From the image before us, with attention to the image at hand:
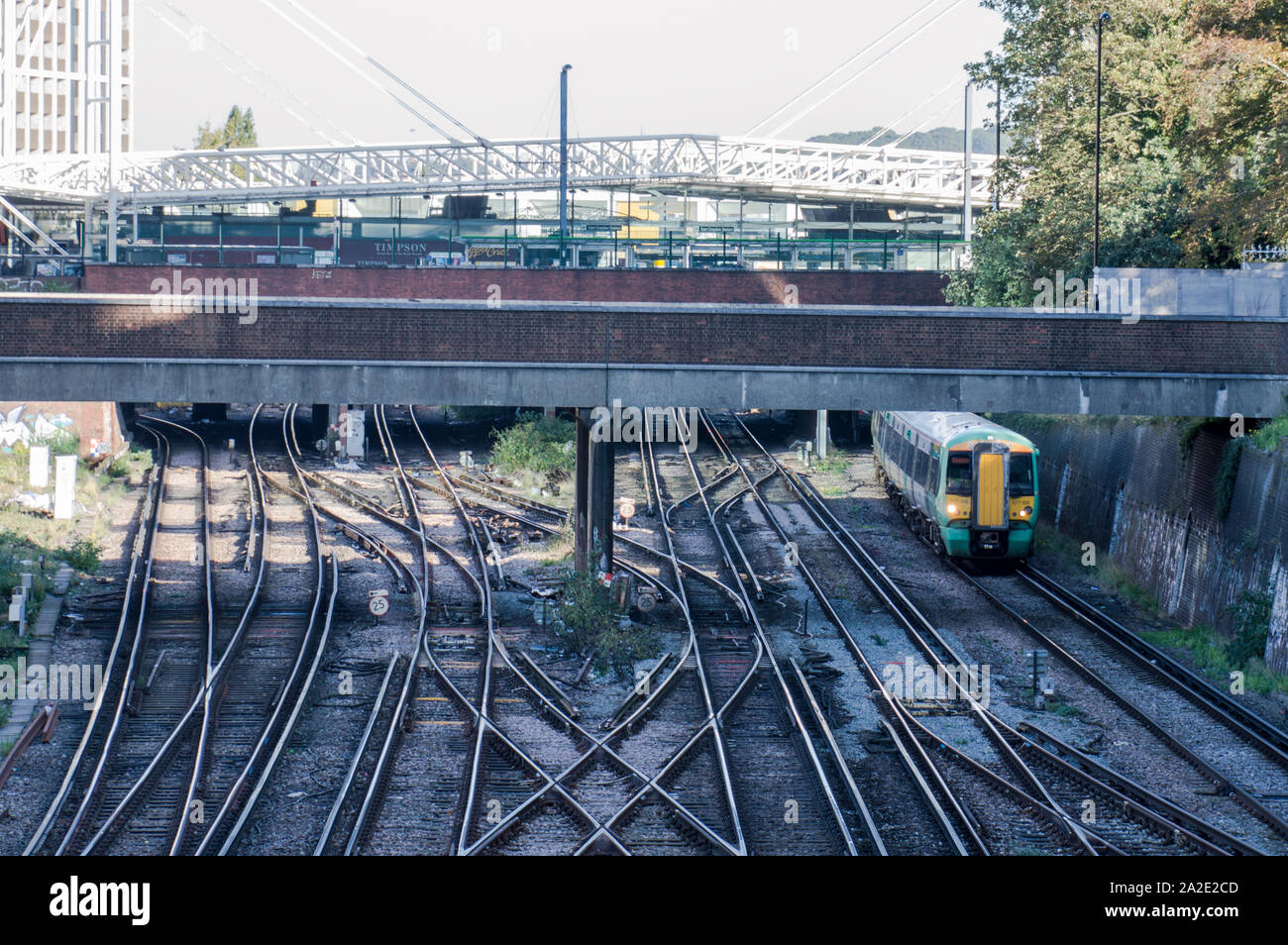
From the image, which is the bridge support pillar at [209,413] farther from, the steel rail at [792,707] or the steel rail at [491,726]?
the steel rail at [491,726]

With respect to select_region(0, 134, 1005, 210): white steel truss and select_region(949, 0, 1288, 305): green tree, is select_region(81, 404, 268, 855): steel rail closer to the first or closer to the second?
select_region(949, 0, 1288, 305): green tree

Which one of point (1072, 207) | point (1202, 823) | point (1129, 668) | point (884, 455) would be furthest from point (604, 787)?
point (1072, 207)

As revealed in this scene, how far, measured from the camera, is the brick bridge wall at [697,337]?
20.5 metres

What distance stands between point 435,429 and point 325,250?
11.3 meters

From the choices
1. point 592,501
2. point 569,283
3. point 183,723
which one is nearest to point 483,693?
point 183,723

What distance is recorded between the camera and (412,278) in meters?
43.2

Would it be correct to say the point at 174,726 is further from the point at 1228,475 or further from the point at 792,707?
the point at 1228,475

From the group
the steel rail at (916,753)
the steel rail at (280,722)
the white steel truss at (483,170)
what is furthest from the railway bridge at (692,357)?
the white steel truss at (483,170)

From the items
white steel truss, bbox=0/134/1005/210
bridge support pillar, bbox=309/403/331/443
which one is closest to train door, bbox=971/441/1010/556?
bridge support pillar, bbox=309/403/331/443

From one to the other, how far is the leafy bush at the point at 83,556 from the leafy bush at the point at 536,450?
42.8ft

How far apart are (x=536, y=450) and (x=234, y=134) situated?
2442 inches

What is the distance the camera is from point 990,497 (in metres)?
25.1

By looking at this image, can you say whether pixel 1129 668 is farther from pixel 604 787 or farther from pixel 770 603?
pixel 604 787

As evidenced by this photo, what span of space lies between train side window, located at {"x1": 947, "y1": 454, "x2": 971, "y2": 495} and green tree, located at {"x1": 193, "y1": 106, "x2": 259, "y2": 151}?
241ft
